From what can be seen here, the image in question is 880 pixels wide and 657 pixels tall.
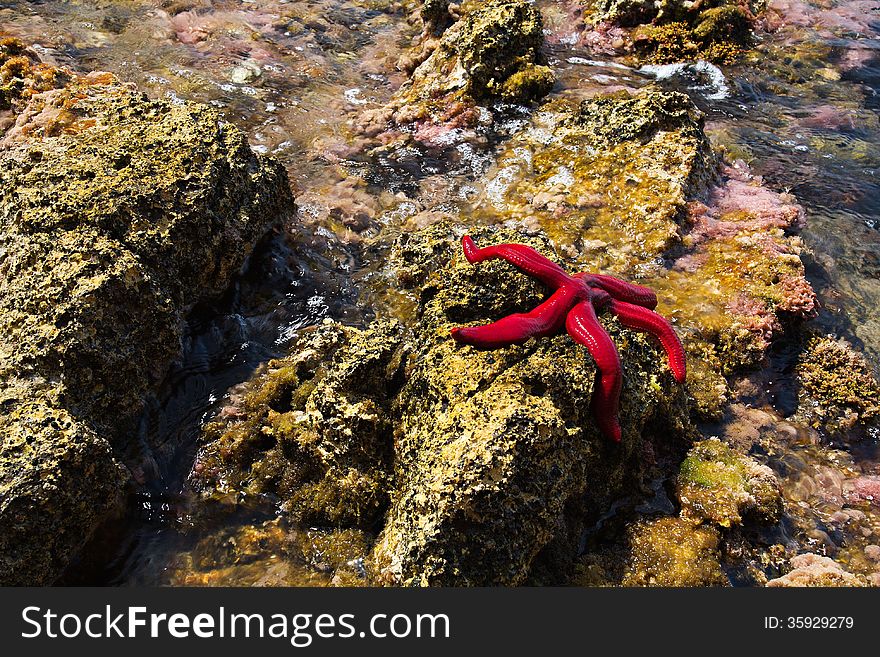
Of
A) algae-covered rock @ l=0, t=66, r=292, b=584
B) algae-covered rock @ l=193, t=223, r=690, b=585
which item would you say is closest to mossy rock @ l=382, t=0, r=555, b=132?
algae-covered rock @ l=0, t=66, r=292, b=584

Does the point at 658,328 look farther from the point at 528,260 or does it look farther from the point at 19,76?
the point at 19,76

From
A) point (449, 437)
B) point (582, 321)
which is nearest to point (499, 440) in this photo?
point (449, 437)

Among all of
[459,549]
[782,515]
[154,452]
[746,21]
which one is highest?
[746,21]

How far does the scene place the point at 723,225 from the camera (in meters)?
8.66

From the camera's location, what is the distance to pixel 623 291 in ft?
20.6

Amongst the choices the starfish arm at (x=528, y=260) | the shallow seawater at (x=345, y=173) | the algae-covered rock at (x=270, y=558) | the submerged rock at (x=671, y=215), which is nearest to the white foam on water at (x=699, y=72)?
the shallow seawater at (x=345, y=173)

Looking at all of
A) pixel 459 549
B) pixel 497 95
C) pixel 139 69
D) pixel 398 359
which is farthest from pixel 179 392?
pixel 139 69

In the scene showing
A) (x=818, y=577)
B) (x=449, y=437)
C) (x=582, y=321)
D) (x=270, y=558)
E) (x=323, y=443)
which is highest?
(x=582, y=321)

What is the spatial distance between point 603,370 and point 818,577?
235cm

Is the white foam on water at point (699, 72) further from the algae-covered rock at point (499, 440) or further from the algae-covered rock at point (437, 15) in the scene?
the algae-covered rock at point (499, 440)

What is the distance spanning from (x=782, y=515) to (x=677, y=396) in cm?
136

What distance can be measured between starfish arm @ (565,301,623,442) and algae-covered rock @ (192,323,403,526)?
170 cm

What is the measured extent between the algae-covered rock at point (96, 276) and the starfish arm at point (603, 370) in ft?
12.5

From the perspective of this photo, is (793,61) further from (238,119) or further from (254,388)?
(254,388)
